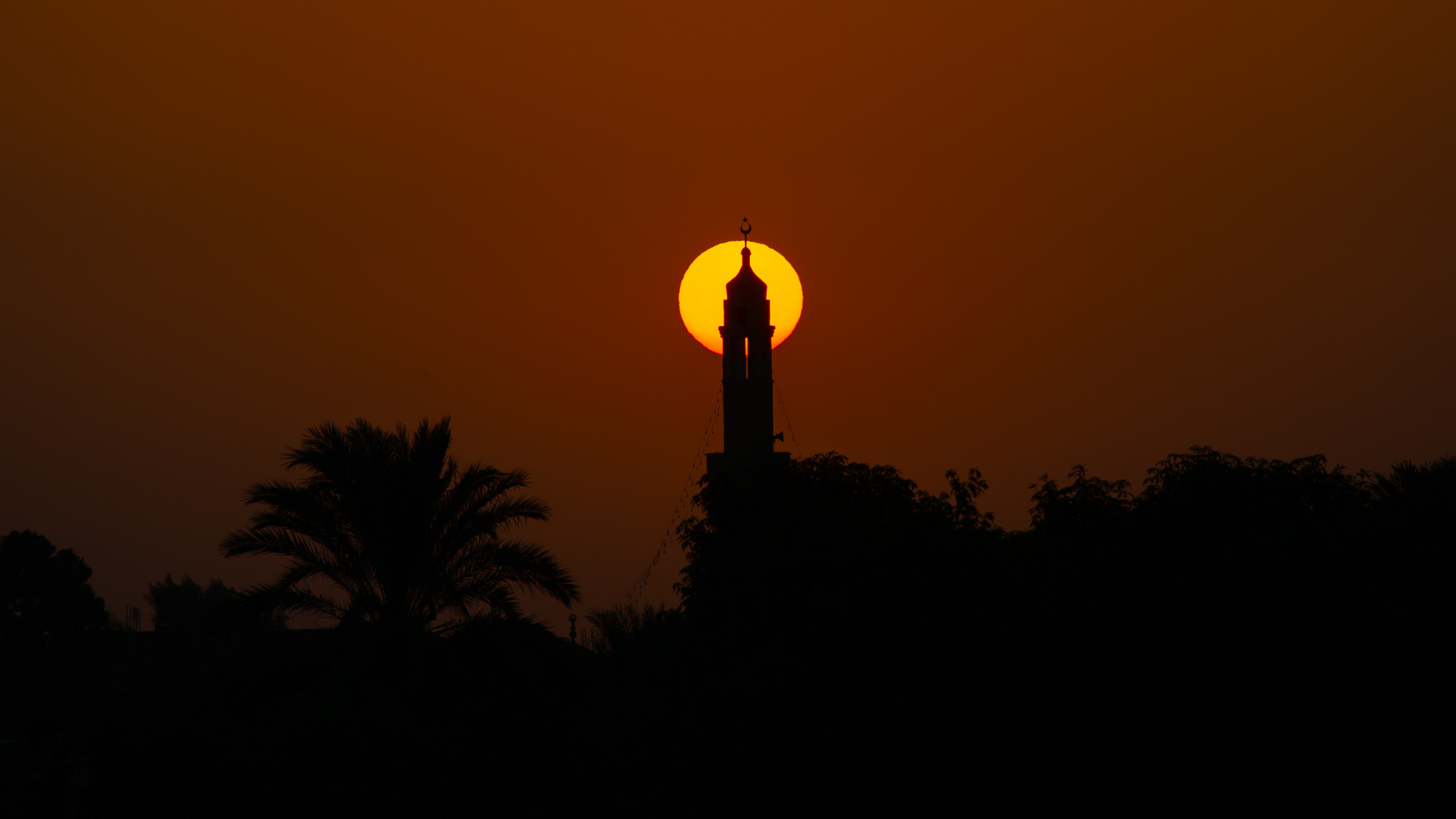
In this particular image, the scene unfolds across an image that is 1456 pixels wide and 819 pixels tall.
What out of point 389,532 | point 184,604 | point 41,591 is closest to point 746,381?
point 389,532

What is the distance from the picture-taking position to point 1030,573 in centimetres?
2103

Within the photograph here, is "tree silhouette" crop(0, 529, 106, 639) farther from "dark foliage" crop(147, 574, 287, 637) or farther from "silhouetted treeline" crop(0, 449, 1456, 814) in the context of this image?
"silhouetted treeline" crop(0, 449, 1456, 814)

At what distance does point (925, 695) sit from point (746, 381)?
22868 millimetres

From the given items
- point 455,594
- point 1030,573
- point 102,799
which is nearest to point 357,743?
point 102,799

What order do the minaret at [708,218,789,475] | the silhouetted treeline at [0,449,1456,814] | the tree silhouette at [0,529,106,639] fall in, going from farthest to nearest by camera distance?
the tree silhouette at [0,529,106,639]
the minaret at [708,218,789,475]
the silhouetted treeline at [0,449,1456,814]

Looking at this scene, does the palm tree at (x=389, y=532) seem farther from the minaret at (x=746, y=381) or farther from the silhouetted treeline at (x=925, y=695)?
the minaret at (x=746, y=381)

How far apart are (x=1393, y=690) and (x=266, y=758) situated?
1501cm

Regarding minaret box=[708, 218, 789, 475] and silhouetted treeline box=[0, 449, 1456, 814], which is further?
minaret box=[708, 218, 789, 475]

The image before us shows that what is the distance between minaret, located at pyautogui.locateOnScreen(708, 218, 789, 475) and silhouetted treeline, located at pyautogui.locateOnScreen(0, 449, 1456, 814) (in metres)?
15.7

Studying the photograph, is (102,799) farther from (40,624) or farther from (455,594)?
(40,624)

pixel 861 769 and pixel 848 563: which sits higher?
pixel 848 563

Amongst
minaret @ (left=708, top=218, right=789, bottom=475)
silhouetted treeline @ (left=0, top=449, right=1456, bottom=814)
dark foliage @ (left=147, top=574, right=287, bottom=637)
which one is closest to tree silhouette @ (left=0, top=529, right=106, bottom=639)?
dark foliage @ (left=147, top=574, right=287, bottom=637)

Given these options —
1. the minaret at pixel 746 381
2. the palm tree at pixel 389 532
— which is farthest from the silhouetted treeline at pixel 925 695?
the minaret at pixel 746 381

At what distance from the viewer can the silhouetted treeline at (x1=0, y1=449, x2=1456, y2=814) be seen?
62.6ft
